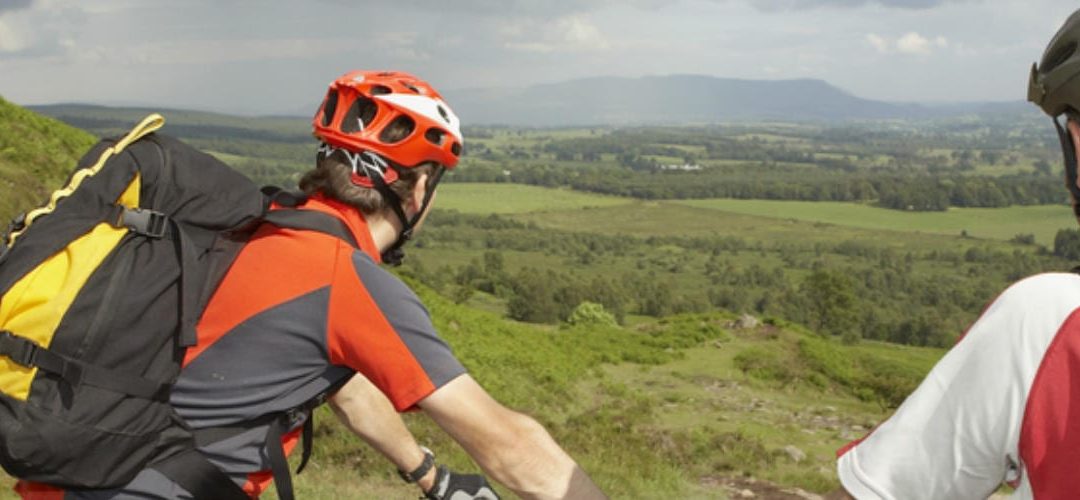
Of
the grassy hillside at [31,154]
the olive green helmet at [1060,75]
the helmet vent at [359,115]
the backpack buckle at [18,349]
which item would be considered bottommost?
the grassy hillside at [31,154]

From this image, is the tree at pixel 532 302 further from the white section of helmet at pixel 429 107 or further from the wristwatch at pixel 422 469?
the white section of helmet at pixel 429 107

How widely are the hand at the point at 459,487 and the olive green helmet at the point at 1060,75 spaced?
8.22 ft

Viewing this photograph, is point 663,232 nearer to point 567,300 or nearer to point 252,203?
point 567,300

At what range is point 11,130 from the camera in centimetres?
2014

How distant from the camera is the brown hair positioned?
3381mm

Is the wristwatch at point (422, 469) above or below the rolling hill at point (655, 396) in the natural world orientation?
above

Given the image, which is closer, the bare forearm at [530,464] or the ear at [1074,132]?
the ear at [1074,132]

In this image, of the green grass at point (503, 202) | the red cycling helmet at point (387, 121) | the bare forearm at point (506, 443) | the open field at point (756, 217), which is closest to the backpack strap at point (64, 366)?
the bare forearm at point (506, 443)

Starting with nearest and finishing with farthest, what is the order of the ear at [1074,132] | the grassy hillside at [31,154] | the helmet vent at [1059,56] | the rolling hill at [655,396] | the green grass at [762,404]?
the ear at [1074,132] < the helmet vent at [1059,56] < the rolling hill at [655,396] < the green grass at [762,404] < the grassy hillside at [31,154]

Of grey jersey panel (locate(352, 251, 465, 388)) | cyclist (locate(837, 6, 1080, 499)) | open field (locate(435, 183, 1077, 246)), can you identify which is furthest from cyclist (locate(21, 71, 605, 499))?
open field (locate(435, 183, 1077, 246))

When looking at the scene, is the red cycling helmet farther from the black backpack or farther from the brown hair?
the black backpack

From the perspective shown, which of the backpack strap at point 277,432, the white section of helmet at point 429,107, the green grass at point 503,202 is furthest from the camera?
the green grass at point 503,202

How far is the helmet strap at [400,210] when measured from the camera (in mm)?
3457

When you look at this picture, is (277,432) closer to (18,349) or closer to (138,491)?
(138,491)
